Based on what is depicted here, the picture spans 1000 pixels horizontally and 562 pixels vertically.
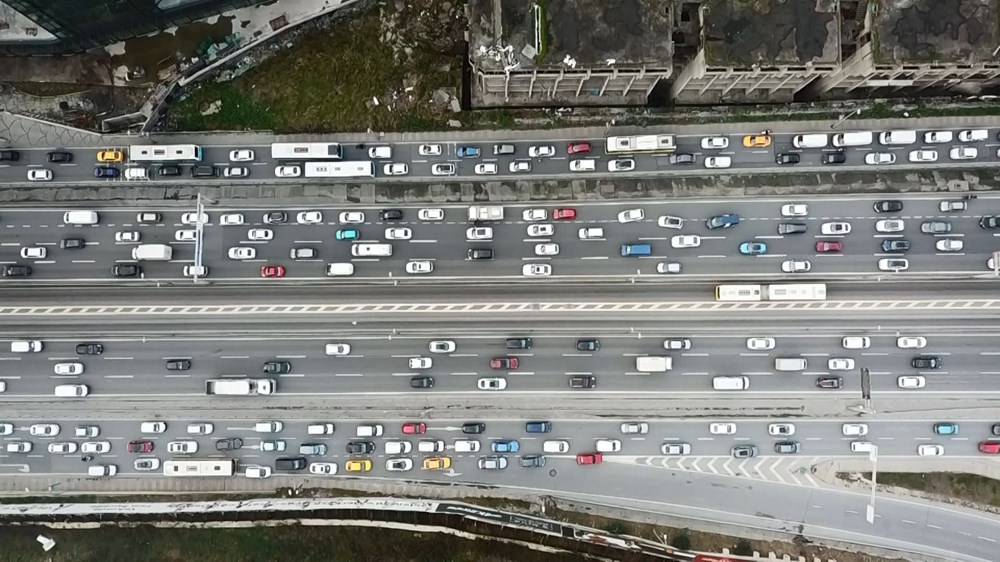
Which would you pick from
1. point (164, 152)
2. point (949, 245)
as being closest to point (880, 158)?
point (949, 245)

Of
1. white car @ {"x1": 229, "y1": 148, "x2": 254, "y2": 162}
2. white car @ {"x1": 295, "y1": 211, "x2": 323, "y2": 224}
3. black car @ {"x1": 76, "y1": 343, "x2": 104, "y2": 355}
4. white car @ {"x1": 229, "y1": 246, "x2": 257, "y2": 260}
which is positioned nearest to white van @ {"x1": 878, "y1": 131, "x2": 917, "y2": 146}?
white car @ {"x1": 295, "y1": 211, "x2": 323, "y2": 224}

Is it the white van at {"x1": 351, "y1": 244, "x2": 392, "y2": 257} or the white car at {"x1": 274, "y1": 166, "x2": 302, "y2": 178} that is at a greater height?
the white car at {"x1": 274, "y1": 166, "x2": 302, "y2": 178}

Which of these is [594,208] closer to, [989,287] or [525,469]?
[525,469]

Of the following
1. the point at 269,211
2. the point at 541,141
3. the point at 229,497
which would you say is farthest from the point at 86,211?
the point at 541,141

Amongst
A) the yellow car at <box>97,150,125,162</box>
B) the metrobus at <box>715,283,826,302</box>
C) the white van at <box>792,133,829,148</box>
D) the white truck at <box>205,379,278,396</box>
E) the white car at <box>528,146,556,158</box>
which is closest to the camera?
the metrobus at <box>715,283,826,302</box>

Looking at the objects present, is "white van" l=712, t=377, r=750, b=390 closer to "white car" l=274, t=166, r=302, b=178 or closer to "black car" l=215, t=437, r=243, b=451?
"white car" l=274, t=166, r=302, b=178

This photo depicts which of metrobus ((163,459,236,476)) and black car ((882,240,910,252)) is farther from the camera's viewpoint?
black car ((882,240,910,252))
